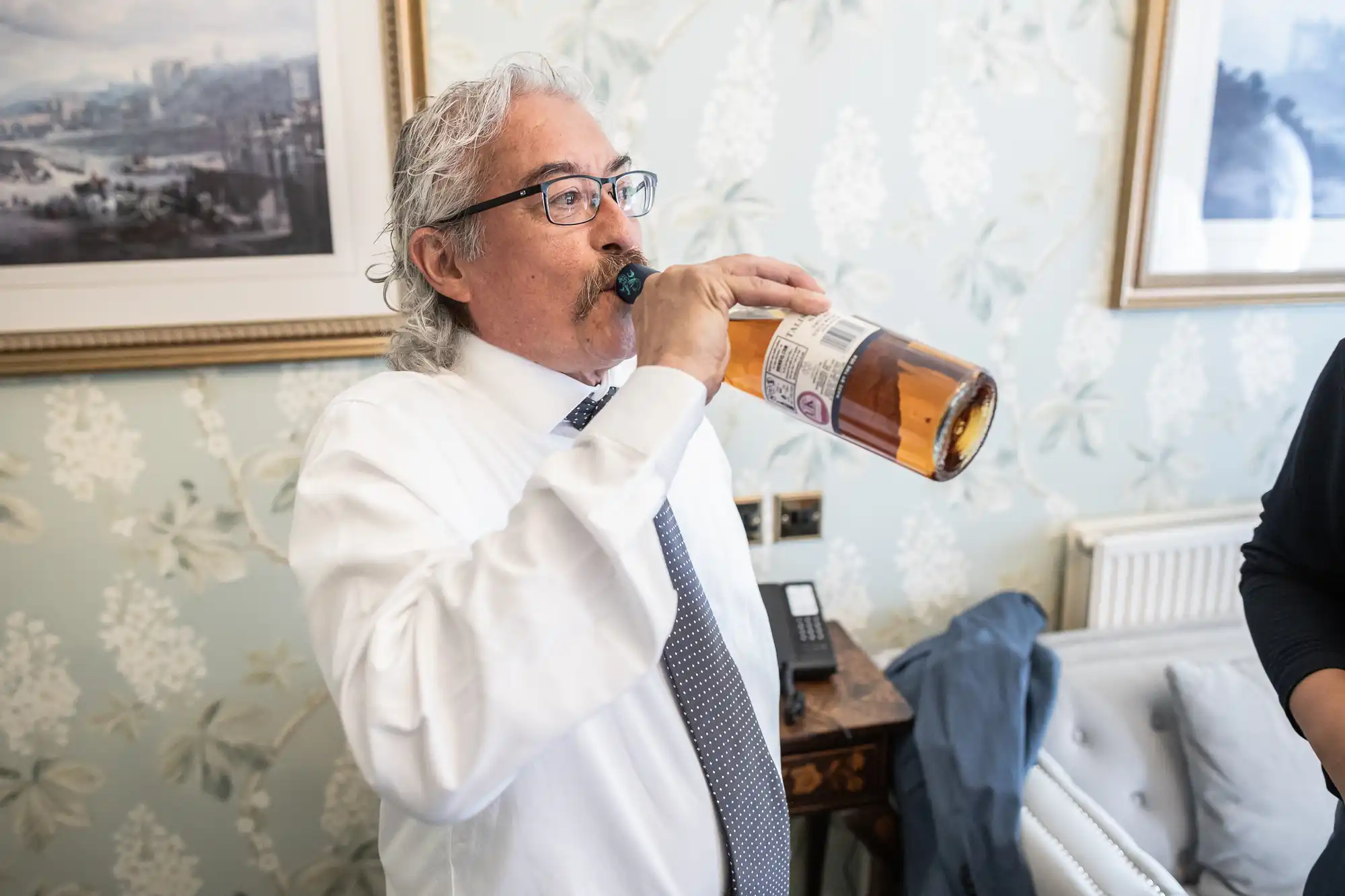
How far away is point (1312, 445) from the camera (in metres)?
0.84

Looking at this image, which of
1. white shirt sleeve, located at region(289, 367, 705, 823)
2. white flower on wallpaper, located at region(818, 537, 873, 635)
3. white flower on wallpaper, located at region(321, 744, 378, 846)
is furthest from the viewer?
white flower on wallpaper, located at region(818, 537, 873, 635)

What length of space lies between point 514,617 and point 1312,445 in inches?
28.9

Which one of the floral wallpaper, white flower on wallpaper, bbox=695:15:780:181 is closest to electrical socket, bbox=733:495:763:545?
the floral wallpaper

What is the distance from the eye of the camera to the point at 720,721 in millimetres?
864

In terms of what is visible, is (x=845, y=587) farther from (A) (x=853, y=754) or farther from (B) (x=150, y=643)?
(B) (x=150, y=643)

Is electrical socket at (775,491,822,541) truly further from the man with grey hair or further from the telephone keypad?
the man with grey hair

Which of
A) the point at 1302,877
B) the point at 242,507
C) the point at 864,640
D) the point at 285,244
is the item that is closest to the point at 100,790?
the point at 242,507

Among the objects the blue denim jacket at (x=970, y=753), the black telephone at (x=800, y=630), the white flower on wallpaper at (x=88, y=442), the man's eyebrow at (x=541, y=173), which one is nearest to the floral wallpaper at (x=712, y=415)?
the white flower on wallpaper at (x=88, y=442)

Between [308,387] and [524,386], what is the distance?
73 cm

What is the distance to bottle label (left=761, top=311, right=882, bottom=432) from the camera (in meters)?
0.73

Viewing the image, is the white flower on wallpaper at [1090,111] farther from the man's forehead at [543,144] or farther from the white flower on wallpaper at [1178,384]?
the man's forehead at [543,144]

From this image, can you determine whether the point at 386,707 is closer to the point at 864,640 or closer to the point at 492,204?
the point at 492,204

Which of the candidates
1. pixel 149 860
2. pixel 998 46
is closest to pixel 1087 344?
pixel 998 46

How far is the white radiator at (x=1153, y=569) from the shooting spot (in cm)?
182
